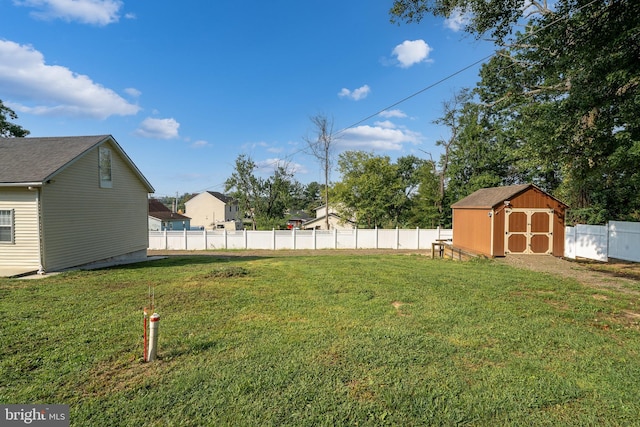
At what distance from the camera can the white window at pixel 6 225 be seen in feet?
31.1

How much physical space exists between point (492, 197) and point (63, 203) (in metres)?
16.6

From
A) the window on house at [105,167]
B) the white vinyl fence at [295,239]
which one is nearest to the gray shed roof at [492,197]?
the white vinyl fence at [295,239]

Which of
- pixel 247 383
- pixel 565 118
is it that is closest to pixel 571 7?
pixel 565 118

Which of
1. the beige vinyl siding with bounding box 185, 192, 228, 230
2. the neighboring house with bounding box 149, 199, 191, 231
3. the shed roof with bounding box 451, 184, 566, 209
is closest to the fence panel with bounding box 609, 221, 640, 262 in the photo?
the shed roof with bounding box 451, 184, 566, 209

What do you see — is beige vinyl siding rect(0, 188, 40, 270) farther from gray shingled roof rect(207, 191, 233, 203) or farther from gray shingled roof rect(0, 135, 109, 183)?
gray shingled roof rect(207, 191, 233, 203)

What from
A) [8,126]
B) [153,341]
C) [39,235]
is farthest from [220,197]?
[153,341]

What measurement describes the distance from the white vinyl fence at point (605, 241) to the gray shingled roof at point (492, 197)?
305 centimetres

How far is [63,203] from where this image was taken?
10.1m

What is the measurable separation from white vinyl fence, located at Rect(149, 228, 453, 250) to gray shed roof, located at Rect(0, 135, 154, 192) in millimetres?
10579

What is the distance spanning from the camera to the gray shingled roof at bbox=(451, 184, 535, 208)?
42.3 ft

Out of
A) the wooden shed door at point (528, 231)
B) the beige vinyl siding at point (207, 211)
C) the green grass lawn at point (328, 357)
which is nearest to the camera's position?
the green grass lawn at point (328, 357)

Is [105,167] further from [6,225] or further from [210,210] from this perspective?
[210,210]

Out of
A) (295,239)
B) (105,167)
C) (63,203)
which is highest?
(105,167)

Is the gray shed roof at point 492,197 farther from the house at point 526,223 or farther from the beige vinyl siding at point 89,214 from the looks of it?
the beige vinyl siding at point 89,214
